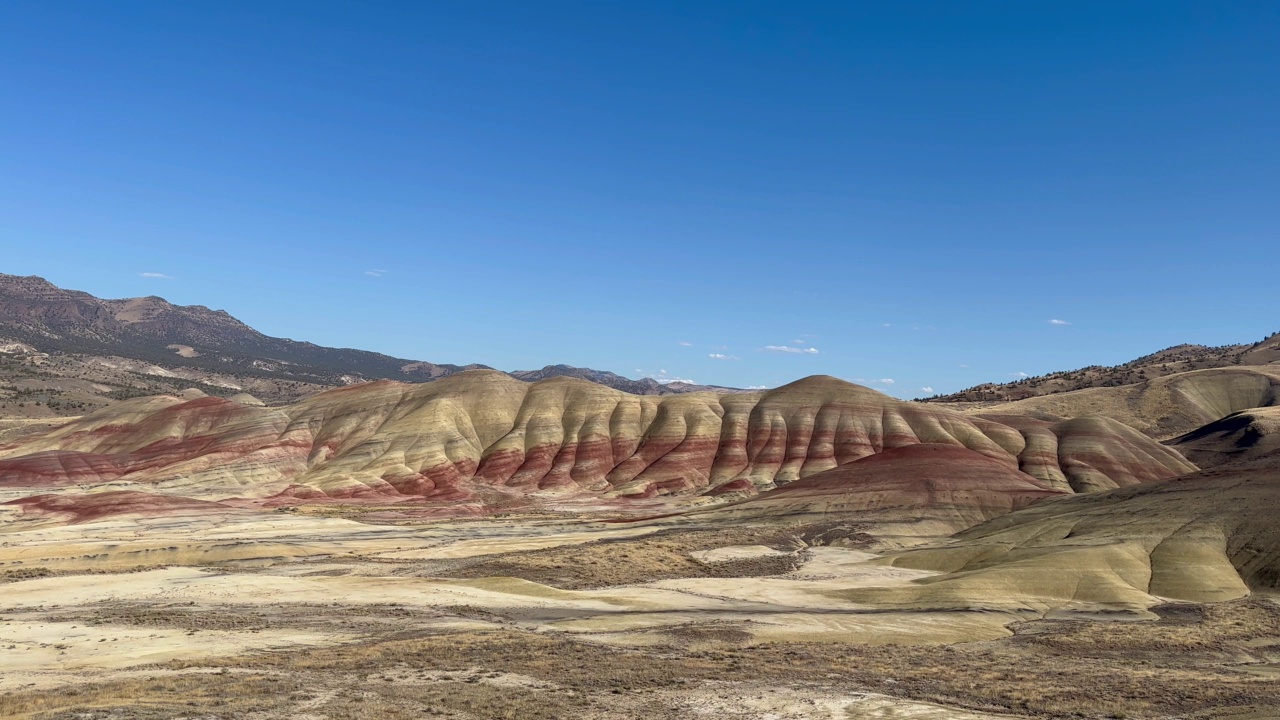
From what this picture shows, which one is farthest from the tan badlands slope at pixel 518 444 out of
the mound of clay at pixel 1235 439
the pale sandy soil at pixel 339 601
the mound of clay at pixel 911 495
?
the pale sandy soil at pixel 339 601

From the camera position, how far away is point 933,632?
1716 inches

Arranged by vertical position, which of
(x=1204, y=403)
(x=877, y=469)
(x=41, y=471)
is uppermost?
(x=1204, y=403)

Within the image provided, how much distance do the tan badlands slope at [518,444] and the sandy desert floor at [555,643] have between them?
59.8m

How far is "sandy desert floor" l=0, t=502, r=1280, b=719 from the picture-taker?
28.7 m

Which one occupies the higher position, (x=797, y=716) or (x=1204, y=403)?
(x=1204, y=403)

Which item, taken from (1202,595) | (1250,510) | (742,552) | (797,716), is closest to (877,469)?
(742,552)

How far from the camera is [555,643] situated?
38.1 m

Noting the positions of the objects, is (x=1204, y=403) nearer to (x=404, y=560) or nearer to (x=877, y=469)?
(x=877, y=469)

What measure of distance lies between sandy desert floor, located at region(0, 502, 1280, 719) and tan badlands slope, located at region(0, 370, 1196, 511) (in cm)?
5978

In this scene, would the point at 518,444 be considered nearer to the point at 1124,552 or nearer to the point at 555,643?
the point at 1124,552

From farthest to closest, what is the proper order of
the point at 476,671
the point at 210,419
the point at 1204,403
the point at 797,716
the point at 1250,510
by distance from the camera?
the point at 1204,403
the point at 210,419
the point at 1250,510
the point at 476,671
the point at 797,716

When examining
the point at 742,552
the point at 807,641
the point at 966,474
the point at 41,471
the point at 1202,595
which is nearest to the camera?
the point at 807,641

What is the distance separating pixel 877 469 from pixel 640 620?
6714 centimetres

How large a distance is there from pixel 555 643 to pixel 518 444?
366ft
